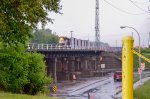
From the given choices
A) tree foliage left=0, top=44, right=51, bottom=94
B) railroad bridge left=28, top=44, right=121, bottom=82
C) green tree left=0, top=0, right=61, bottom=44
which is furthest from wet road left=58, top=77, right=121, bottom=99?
green tree left=0, top=0, right=61, bottom=44

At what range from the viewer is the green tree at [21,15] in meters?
14.2

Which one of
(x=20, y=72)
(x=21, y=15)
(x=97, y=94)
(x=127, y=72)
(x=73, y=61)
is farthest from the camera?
(x=73, y=61)

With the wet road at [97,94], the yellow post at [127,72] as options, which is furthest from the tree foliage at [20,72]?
the yellow post at [127,72]

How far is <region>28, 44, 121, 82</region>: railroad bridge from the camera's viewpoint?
10011 cm

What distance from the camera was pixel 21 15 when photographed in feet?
49.2

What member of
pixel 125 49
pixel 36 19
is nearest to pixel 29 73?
pixel 36 19

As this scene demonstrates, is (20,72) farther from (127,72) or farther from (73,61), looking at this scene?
(73,61)

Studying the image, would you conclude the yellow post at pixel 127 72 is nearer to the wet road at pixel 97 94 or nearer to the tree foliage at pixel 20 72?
the tree foliage at pixel 20 72

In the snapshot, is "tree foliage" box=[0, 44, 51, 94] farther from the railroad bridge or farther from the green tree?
the railroad bridge

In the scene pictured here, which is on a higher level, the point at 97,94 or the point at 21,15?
the point at 21,15

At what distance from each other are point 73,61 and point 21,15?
365 ft

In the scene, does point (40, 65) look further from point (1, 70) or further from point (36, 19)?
point (36, 19)

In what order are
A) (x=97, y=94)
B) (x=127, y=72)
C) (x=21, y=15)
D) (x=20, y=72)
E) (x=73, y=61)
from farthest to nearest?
(x=73, y=61)
(x=97, y=94)
(x=20, y=72)
(x=21, y=15)
(x=127, y=72)

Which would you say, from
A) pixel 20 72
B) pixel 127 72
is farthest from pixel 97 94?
pixel 127 72
